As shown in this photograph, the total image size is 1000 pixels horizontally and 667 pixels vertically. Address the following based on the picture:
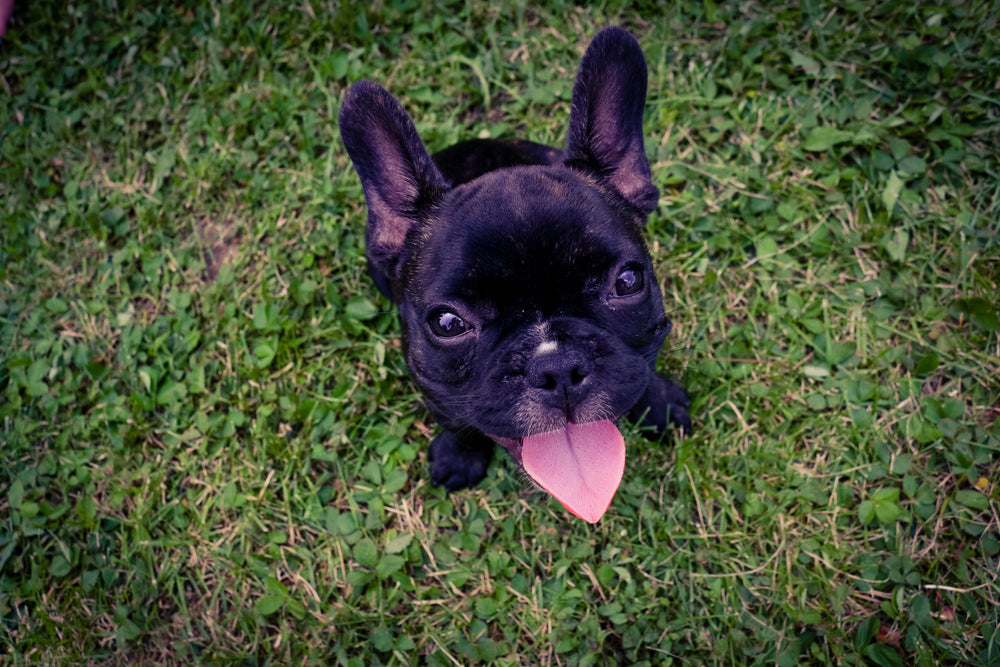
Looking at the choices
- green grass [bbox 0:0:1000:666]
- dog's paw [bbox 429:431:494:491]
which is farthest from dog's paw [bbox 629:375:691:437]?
dog's paw [bbox 429:431:494:491]

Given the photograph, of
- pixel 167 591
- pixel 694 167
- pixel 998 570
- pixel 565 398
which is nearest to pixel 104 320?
pixel 167 591

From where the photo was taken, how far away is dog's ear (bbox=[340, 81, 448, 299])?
8.77 ft

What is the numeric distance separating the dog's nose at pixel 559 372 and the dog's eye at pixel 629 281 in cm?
41

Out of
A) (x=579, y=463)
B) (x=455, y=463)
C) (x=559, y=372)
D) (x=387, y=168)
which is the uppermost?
(x=387, y=168)

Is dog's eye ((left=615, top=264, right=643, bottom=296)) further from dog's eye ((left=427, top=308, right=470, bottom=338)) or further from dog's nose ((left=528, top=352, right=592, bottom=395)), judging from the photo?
dog's eye ((left=427, top=308, right=470, bottom=338))

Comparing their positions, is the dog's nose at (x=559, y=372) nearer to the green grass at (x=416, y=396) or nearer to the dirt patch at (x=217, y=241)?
the green grass at (x=416, y=396)

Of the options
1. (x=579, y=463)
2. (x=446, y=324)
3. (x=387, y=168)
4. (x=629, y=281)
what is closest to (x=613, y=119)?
(x=629, y=281)

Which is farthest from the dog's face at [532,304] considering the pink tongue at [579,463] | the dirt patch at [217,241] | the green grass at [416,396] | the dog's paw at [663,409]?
the dirt patch at [217,241]

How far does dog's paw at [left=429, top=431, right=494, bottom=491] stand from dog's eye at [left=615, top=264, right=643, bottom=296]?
132 cm

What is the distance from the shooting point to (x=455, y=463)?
363cm

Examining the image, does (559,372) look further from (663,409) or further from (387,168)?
(663,409)

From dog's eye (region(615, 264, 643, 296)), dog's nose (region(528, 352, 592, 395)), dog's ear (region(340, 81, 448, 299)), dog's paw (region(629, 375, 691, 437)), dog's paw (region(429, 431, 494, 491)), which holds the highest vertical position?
dog's ear (region(340, 81, 448, 299))

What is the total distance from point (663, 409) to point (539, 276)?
1.43 metres

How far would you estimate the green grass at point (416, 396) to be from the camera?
11.3 ft
